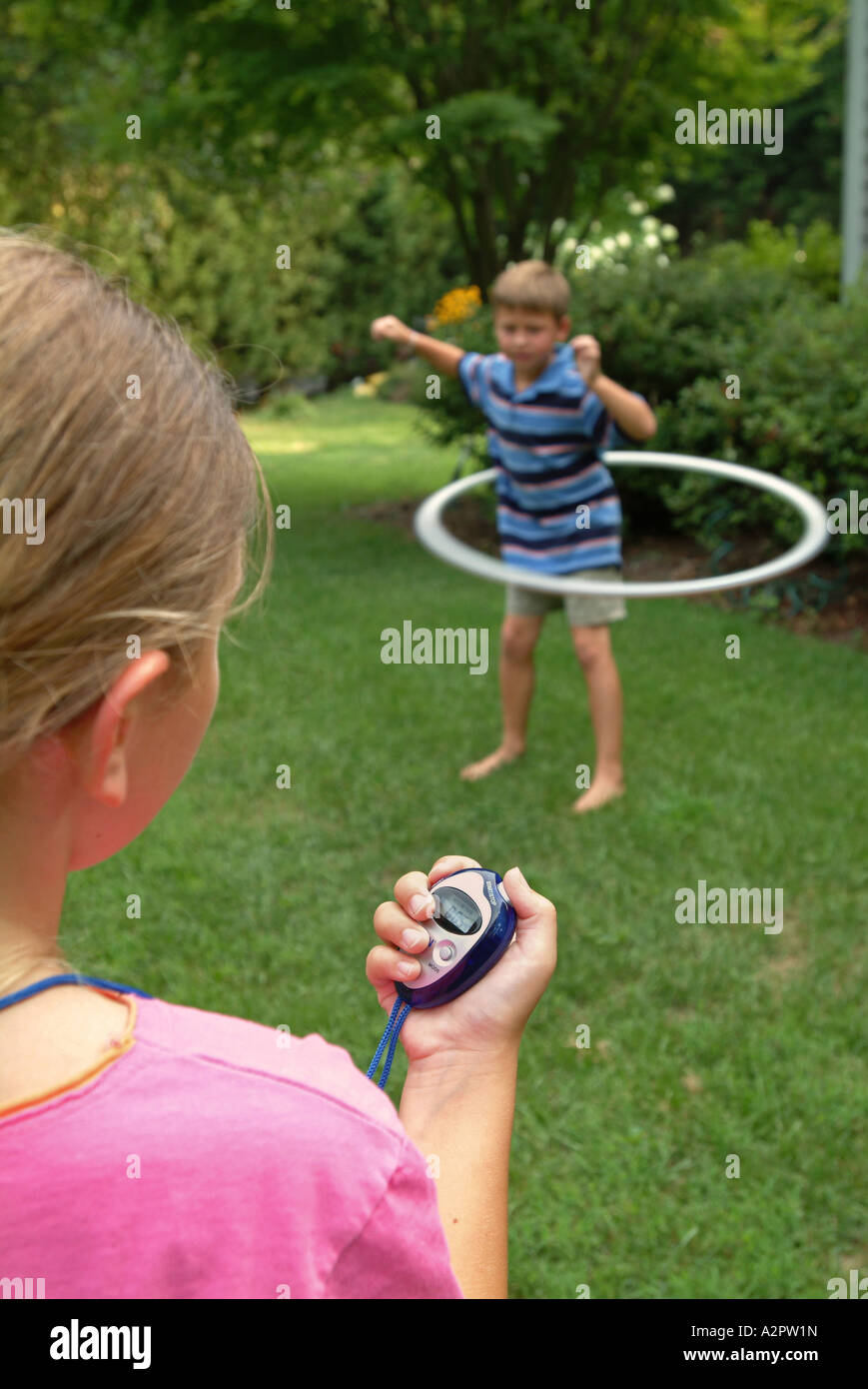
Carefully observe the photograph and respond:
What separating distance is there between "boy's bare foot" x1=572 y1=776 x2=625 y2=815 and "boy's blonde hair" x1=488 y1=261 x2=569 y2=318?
1.73 metres

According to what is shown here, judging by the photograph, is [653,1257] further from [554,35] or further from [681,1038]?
[554,35]

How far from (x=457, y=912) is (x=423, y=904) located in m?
0.04

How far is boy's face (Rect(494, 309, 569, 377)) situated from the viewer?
4316mm

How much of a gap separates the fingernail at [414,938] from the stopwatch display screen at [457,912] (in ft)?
0.08

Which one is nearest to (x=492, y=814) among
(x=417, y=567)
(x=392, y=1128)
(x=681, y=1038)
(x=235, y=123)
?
(x=681, y=1038)

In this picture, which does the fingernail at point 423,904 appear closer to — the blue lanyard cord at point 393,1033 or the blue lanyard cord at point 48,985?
the blue lanyard cord at point 393,1033

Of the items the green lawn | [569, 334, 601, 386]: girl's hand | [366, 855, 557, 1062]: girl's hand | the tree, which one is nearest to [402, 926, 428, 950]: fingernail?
[366, 855, 557, 1062]: girl's hand

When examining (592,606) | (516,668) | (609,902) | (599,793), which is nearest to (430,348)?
(592,606)

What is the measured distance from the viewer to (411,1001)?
3.81 ft

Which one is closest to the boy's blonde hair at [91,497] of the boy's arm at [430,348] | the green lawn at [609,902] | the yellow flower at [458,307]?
the green lawn at [609,902]

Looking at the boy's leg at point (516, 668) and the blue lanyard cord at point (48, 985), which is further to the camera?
the boy's leg at point (516, 668)

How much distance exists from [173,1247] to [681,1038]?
2.45 metres

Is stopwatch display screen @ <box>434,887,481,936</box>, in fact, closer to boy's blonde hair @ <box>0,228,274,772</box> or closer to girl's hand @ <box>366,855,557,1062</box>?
girl's hand @ <box>366,855,557,1062</box>

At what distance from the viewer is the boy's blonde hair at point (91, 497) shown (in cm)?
69
